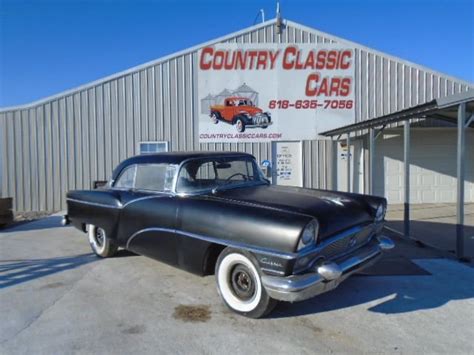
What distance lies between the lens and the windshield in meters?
4.33

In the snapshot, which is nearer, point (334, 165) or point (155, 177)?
point (155, 177)

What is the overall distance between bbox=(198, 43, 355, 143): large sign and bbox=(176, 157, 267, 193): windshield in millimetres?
A: 6615

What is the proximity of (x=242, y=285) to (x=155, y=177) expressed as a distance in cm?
188

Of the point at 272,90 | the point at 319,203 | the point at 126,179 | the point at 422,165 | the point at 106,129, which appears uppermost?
the point at 272,90

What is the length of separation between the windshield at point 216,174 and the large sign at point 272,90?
21.7 ft

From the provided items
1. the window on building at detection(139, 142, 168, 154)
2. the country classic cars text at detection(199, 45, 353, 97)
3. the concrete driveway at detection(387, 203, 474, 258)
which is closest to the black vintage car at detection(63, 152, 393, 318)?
the concrete driveway at detection(387, 203, 474, 258)

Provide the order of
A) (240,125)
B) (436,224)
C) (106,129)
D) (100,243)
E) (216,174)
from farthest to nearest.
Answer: (240,125) < (106,129) < (436,224) < (100,243) < (216,174)

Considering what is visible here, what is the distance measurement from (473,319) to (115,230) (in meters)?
4.19

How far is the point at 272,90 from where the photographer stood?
38.1 ft

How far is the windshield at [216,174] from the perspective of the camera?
433 cm

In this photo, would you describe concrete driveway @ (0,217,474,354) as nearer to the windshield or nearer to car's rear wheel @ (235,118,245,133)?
the windshield

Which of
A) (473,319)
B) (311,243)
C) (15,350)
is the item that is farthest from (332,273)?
(15,350)

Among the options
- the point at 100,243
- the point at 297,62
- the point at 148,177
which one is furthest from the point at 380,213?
the point at 297,62

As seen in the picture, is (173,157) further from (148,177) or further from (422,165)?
(422,165)
